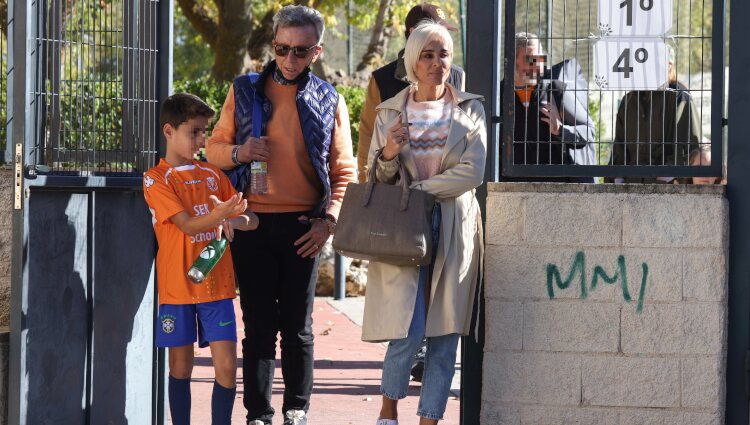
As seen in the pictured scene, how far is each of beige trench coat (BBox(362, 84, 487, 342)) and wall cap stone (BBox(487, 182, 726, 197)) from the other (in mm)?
247

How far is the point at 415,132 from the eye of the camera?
5.55 m

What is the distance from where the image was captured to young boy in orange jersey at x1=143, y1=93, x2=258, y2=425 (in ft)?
18.2

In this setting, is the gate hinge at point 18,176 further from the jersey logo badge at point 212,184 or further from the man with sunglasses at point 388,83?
the man with sunglasses at point 388,83

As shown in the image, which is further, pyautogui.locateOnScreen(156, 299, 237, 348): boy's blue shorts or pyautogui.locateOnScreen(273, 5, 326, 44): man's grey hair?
pyautogui.locateOnScreen(273, 5, 326, 44): man's grey hair

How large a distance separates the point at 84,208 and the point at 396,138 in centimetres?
159

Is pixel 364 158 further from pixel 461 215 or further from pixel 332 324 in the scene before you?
pixel 332 324

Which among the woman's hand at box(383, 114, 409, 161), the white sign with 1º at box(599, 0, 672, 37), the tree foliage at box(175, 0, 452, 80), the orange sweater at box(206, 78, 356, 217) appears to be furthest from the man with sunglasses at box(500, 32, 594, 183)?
the tree foliage at box(175, 0, 452, 80)

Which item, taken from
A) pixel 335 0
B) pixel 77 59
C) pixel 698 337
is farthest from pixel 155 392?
pixel 335 0

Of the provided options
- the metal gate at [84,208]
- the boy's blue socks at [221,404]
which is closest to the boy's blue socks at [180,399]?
the boy's blue socks at [221,404]

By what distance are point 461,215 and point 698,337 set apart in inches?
47.2

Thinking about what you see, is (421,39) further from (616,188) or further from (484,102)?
(616,188)

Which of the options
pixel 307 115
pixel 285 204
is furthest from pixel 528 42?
pixel 285 204

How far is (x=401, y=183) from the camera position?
5457 millimetres

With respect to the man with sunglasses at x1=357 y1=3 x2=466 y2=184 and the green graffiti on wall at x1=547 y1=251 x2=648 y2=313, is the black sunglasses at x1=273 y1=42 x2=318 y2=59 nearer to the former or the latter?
the man with sunglasses at x1=357 y1=3 x2=466 y2=184
